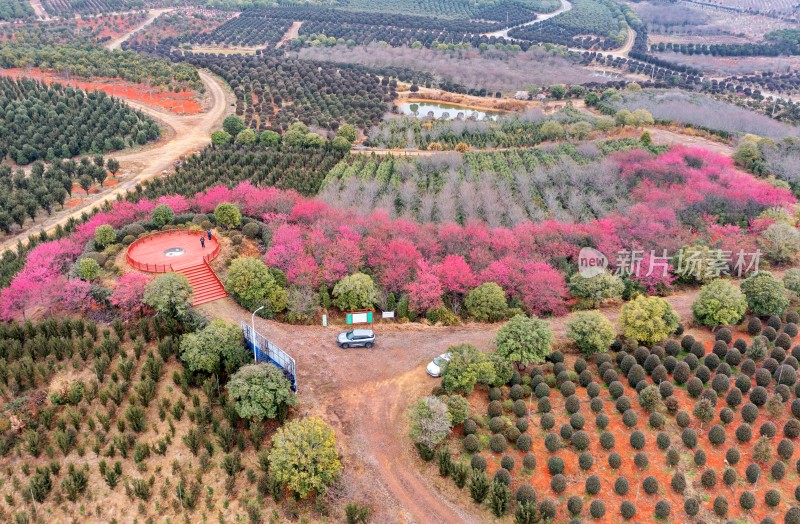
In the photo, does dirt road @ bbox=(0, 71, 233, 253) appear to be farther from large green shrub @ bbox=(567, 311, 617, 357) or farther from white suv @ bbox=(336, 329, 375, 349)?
large green shrub @ bbox=(567, 311, 617, 357)

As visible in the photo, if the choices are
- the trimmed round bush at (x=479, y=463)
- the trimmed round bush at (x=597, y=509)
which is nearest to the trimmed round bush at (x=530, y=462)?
the trimmed round bush at (x=479, y=463)

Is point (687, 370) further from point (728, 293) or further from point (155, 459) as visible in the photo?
point (155, 459)

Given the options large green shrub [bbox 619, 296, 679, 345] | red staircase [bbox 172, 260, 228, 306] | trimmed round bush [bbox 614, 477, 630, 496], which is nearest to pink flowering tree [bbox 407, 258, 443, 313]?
large green shrub [bbox 619, 296, 679, 345]

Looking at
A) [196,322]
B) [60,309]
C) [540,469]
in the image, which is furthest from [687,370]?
[60,309]

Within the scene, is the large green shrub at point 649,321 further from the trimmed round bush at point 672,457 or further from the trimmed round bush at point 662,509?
the trimmed round bush at point 662,509

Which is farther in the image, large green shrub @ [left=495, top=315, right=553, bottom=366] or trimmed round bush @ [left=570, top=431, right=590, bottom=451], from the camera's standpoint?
large green shrub @ [left=495, top=315, right=553, bottom=366]

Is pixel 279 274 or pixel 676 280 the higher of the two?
pixel 279 274

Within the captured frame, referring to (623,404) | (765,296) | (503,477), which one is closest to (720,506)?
(623,404)

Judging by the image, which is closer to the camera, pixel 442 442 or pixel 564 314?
pixel 442 442
